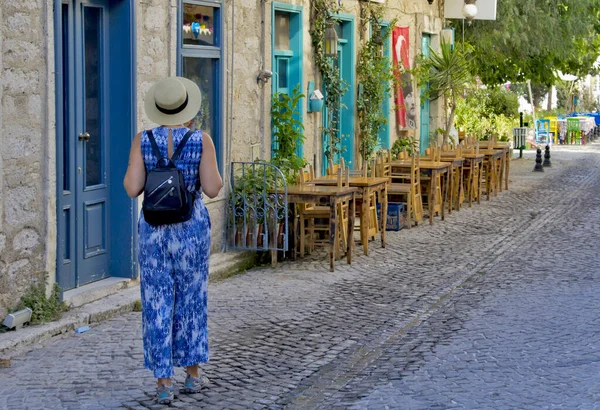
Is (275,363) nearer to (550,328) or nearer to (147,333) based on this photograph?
(147,333)

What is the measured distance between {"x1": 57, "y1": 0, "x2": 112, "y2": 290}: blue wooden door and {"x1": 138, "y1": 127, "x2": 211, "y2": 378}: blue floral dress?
2.22 meters

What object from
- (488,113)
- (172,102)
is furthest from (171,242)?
(488,113)

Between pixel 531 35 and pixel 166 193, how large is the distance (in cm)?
1691

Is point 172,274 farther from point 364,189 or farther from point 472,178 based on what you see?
point 472,178

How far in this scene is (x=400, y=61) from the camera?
17.3m

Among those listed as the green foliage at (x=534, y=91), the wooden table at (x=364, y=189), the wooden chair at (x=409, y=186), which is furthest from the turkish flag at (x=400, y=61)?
the green foliage at (x=534, y=91)

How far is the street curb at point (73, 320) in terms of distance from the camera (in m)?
7.23

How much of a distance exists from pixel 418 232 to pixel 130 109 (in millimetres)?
5526

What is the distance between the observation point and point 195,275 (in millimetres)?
6207

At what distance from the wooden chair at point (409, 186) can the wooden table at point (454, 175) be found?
108 cm

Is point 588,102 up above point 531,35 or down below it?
below

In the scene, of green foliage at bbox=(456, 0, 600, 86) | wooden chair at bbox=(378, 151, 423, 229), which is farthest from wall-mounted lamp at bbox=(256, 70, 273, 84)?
green foliage at bbox=(456, 0, 600, 86)

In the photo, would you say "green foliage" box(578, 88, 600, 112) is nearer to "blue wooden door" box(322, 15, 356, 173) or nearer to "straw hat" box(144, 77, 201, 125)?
"blue wooden door" box(322, 15, 356, 173)

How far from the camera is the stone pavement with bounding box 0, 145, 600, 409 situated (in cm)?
627
